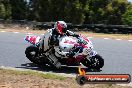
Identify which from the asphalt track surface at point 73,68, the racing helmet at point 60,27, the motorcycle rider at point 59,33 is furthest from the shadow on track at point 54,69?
the racing helmet at point 60,27

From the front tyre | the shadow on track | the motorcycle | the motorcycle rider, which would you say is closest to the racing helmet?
the motorcycle rider

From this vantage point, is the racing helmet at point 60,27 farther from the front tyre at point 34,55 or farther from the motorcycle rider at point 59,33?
the front tyre at point 34,55

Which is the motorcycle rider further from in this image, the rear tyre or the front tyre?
the front tyre

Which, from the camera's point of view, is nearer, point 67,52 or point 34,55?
point 67,52

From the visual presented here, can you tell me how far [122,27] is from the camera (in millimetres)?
26438

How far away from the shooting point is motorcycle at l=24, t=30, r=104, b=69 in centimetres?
1163

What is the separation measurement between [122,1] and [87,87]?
2641 centimetres

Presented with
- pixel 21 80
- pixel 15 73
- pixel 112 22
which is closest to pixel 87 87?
pixel 21 80

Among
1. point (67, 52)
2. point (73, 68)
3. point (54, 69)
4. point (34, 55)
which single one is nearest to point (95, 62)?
point (73, 68)

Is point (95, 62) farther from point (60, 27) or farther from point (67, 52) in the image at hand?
point (60, 27)

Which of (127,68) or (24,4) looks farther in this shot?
(24,4)

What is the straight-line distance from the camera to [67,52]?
38.3 ft

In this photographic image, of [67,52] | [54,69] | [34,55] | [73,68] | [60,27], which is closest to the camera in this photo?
[60,27]

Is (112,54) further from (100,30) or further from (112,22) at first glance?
(112,22)
